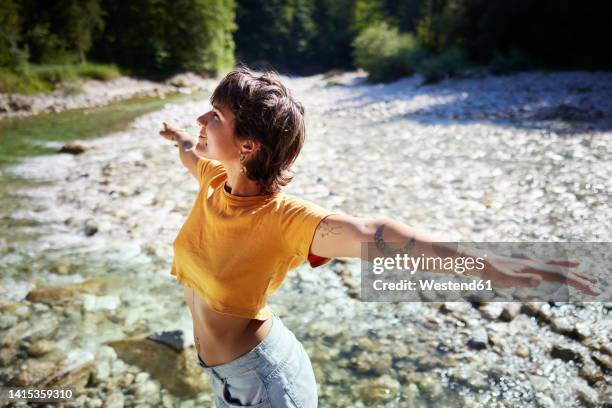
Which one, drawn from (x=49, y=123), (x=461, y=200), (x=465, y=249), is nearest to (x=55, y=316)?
(x=465, y=249)

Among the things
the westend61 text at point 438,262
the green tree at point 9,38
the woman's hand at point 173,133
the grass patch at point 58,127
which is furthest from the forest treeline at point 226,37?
the westend61 text at point 438,262

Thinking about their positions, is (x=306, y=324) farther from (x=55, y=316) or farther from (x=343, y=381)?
(x=55, y=316)

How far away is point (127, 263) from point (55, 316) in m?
1.24

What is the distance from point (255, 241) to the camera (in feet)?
6.33

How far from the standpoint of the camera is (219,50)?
38.0 m

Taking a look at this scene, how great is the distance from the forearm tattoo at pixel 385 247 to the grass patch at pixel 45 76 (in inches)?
849

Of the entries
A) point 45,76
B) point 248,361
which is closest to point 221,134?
point 248,361

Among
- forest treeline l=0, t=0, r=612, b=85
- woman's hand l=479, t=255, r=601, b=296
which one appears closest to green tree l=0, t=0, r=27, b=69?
forest treeline l=0, t=0, r=612, b=85

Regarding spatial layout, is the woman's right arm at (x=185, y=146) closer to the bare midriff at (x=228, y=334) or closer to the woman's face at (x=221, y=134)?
the woman's face at (x=221, y=134)

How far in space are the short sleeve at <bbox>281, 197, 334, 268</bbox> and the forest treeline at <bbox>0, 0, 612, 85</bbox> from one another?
2338 cm

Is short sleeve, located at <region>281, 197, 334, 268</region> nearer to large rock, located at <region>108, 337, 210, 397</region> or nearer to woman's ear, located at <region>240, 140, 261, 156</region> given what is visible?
woman's ear, located at <region>240, 140, 261, 156</region>

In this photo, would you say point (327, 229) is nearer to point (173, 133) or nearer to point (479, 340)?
point (173, 133)

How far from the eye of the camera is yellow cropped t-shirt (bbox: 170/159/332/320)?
6.15 ft

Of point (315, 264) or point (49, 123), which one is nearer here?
point (315, 264)
